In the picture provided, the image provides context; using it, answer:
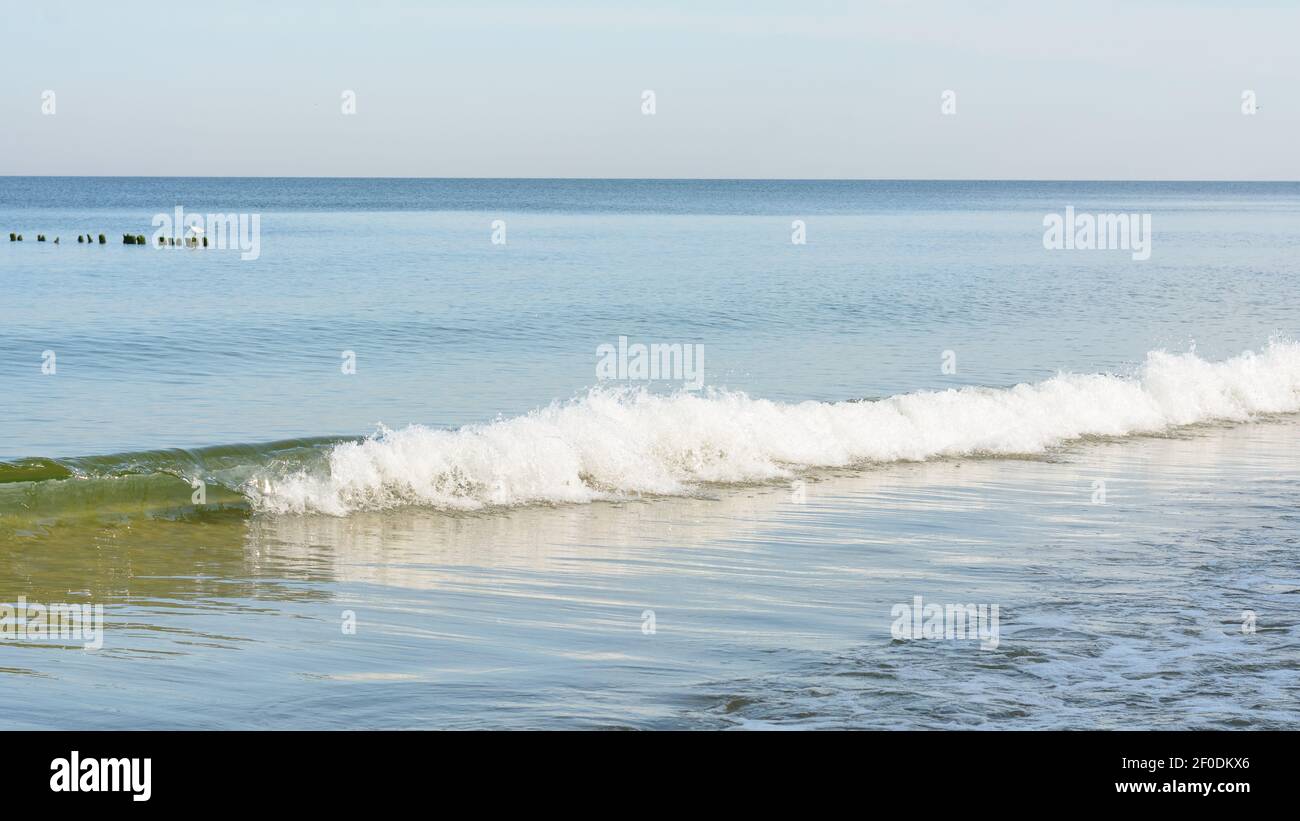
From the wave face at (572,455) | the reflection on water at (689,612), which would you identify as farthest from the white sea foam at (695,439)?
the reflection on water at (689,612)

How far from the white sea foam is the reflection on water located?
84 centimetres

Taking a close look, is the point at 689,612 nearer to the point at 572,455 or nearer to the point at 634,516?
the point at 634,516

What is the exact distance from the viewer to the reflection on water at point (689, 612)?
293 inches

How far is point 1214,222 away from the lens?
104 meters

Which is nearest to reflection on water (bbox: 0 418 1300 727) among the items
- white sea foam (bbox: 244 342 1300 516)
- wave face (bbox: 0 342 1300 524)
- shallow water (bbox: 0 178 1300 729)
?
shallow water (bbox: 0 178 1300 729)

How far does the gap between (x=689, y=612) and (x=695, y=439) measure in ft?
24.0

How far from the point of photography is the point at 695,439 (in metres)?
17.0

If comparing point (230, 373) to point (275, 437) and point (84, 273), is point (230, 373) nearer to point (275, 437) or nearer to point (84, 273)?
point (275, 437)

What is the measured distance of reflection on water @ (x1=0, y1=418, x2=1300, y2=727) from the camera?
7.43 meters

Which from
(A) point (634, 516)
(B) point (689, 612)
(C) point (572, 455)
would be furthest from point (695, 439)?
(B) point (689, 612)

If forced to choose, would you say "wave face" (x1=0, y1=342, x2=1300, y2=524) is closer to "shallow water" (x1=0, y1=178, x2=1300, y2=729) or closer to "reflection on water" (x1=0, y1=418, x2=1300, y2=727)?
"shallow water" (x1=0, y1=178, x2=1300, y2=729)

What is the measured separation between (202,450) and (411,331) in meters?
13.9
